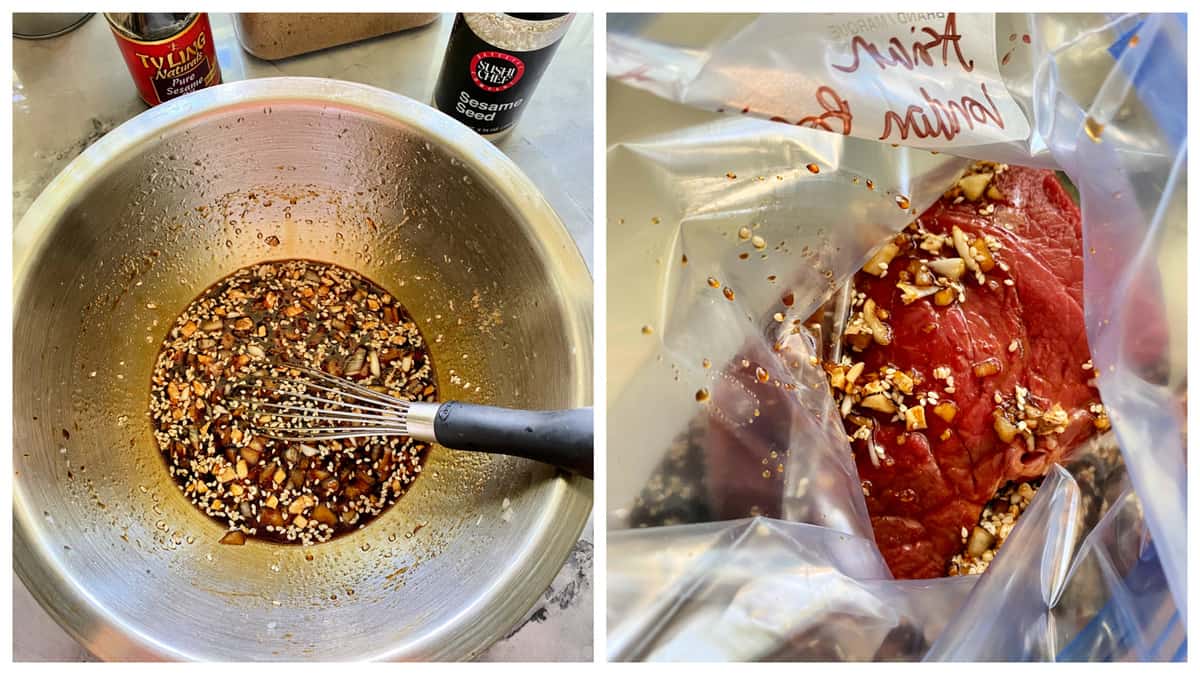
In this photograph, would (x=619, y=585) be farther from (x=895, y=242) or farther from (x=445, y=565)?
A: (x=895, y=242)

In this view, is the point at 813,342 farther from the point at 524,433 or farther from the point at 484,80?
the point at 484,80

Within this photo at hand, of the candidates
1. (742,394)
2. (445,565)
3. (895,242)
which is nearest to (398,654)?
(445,565)

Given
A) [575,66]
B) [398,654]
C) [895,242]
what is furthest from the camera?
[575,66]

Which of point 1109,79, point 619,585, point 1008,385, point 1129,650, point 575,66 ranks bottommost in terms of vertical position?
point 1129,650

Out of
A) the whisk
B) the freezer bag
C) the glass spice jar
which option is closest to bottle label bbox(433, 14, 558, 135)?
the glass spice jar

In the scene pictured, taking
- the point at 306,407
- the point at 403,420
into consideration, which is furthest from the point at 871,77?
the point at 306,407

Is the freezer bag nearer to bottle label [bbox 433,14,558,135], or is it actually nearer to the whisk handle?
Answer: the whisk handle

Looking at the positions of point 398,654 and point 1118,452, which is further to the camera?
point 1118,452
